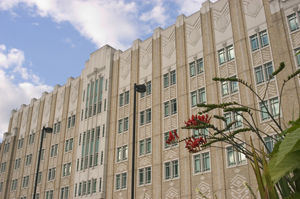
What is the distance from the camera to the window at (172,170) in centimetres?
2988

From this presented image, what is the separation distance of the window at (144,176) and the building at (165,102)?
0.31 ft

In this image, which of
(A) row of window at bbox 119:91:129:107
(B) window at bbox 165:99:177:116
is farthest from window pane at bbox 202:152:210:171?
(A) row of window at bbox 119:91:129:107

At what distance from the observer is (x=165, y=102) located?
109 ft

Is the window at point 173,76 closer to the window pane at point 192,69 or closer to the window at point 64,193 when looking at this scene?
the window pane at point 192,69

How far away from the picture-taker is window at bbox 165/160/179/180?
98.0 ft

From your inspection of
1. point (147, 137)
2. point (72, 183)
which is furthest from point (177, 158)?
point (72, 183)

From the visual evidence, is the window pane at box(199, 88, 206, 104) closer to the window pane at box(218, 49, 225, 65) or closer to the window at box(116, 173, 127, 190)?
the window pane at box(218, 49, 225, 65)

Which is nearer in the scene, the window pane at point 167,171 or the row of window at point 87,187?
the window pane at point 167,171

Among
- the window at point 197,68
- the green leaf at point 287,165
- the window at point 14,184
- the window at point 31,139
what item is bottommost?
the green leaf at point 287,165

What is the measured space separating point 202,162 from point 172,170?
3314mm

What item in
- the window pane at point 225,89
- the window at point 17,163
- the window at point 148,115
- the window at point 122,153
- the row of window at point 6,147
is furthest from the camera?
the row of window at point 6,147

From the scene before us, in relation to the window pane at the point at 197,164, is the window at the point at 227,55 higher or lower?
higher

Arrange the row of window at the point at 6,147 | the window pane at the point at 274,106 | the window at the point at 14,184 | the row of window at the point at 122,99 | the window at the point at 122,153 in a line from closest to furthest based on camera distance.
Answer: the window pane at the point at 274,106 < the window at the point at 122,153 < the row of window at the point at 122,99 < the window at the point at 14,184 < the row of window at the point at 6,147

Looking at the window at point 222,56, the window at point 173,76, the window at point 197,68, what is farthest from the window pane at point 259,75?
the window at point 173,76
